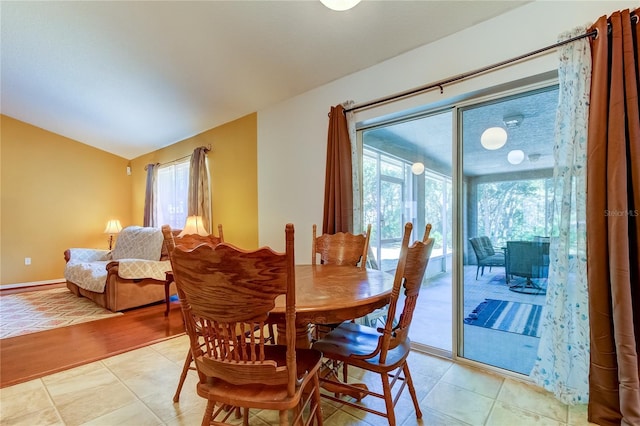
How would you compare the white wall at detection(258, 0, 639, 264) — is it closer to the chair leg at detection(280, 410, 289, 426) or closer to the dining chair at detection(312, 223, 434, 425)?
the dining chair at detection(312, 223, 434, 425)

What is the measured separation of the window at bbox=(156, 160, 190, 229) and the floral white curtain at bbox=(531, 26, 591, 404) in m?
5.01

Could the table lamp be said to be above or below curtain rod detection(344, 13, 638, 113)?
below

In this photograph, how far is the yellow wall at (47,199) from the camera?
5242 mm

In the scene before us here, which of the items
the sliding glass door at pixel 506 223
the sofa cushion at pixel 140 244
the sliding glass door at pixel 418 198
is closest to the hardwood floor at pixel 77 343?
the sofa cushion at pixel 140 244

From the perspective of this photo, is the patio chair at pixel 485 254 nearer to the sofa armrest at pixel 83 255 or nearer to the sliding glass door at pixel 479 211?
the sliding glass door at pixel 479 211

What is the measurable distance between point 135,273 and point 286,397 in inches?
136

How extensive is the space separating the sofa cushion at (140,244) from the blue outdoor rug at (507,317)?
399 centimetres

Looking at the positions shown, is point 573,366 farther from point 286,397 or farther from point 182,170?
point 182,170

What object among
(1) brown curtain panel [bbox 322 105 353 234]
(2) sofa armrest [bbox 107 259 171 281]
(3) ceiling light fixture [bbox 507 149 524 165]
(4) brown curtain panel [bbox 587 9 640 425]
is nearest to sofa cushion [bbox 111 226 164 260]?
(2) sofa armrest [bbox 107 259 171 281]

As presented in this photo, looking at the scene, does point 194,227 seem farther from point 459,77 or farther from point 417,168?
point 459,77

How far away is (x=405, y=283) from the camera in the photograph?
1.39 metres

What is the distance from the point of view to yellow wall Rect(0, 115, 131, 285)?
5.24m

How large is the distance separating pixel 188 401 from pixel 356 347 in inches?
A: 43.8

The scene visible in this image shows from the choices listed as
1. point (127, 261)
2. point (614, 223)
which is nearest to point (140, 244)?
point (127, 261)
